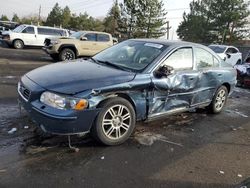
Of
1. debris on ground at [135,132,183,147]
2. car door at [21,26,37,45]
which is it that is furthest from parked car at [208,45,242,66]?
debris on ground at [135,132,183,147]

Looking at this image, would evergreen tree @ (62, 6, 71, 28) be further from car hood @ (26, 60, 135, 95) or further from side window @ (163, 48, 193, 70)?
car hood @ (26, 60, 135, 95)

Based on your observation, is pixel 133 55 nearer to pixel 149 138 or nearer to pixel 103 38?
pixel 149 138

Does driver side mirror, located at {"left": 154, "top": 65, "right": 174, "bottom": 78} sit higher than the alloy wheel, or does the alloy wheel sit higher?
driver side mirror, located at {"left": 154, "top": 65, "right": 174, "bottom": 78}

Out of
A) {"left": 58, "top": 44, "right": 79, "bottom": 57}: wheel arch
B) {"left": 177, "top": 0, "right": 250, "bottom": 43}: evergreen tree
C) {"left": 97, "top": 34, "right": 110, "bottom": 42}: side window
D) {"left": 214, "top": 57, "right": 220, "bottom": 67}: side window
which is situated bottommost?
{"left": 214, "top": 57, "right": 220, "bottom": 67}: side window

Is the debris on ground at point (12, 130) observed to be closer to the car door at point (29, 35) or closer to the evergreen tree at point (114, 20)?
the car door at point (29, 35)

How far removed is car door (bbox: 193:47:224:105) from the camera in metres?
6.21

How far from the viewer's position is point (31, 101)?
4.45 meters

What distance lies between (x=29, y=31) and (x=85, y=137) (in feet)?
63.1

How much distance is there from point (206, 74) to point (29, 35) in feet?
61.0

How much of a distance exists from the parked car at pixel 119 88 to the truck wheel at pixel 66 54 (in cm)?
963

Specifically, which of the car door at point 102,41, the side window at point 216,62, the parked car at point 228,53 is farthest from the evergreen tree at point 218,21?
the side window at point 216,62

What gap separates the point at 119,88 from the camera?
15.4 ft

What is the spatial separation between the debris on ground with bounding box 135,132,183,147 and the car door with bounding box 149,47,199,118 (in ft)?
1.16

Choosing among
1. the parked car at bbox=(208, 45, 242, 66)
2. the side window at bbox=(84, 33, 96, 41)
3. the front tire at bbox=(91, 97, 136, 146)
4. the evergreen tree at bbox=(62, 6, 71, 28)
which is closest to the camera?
the front tire at bbox=(91, 97, 136, 146)
